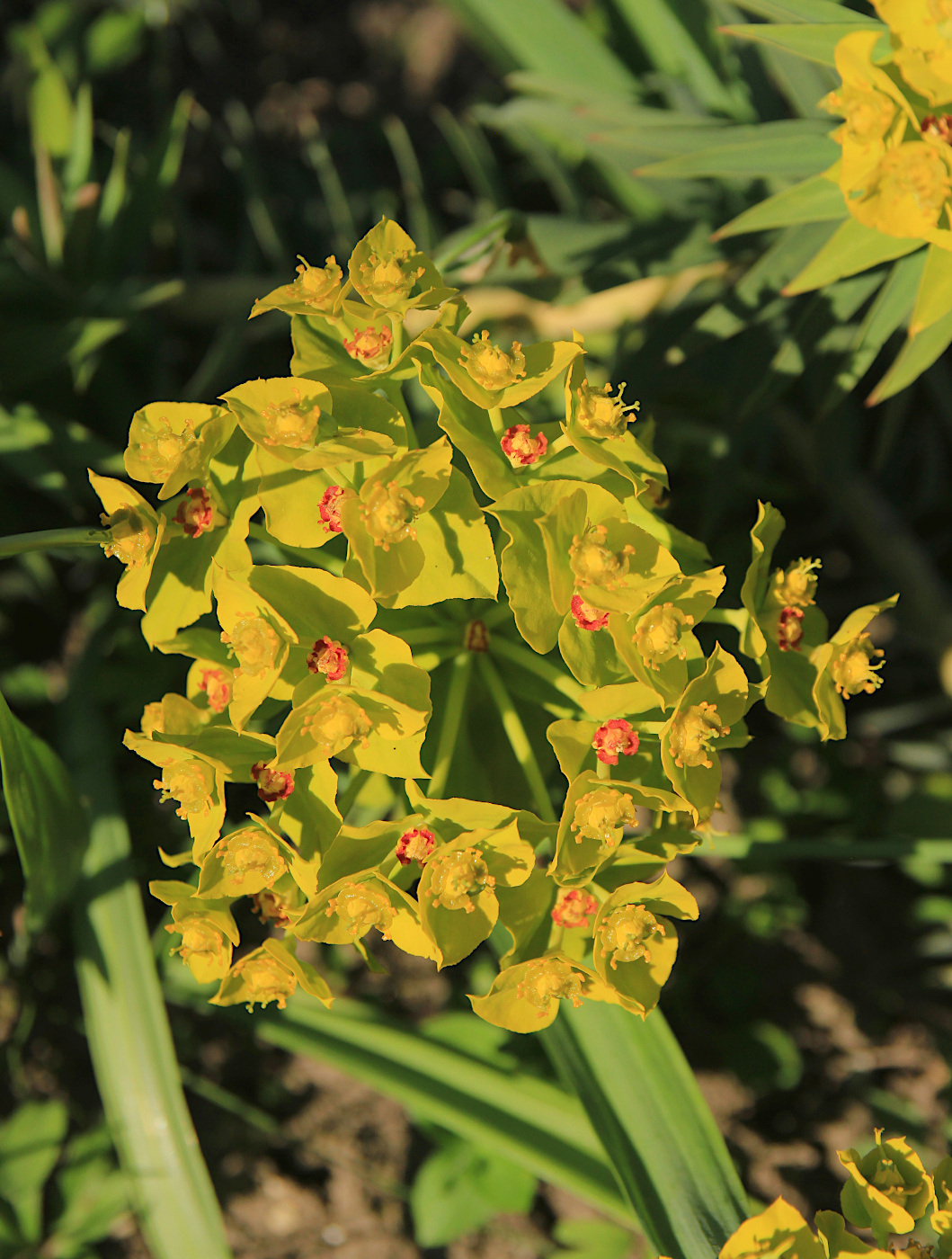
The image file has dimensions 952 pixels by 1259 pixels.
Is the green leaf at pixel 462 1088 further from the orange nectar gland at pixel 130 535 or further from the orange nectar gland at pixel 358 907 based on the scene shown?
the orange nectar gland at pixel 130 535

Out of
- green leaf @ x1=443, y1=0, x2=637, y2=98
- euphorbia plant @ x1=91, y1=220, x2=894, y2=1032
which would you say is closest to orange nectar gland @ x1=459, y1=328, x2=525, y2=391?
euphorbia plant @ x1=91, y1=220, x2=894, y2=1032

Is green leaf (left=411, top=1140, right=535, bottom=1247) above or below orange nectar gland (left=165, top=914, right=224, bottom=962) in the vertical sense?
below

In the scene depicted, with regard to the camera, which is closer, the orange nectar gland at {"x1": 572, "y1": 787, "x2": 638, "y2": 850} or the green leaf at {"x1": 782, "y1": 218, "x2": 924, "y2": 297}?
the orange nectar gland at {"x1": 572, "y1": 787, "x2": 638, "y2": 850}

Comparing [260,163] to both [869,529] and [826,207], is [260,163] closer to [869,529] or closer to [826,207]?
[826,207]

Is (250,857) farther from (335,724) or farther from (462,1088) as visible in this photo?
(462,1088)

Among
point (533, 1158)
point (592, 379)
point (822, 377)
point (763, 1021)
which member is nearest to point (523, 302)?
point (592, 379)

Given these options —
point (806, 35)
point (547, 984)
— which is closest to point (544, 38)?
point (806, 35)

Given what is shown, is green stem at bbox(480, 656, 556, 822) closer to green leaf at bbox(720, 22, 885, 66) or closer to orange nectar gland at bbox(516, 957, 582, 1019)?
orange nectar gland at bbox(516, 957, 582, 1019)
